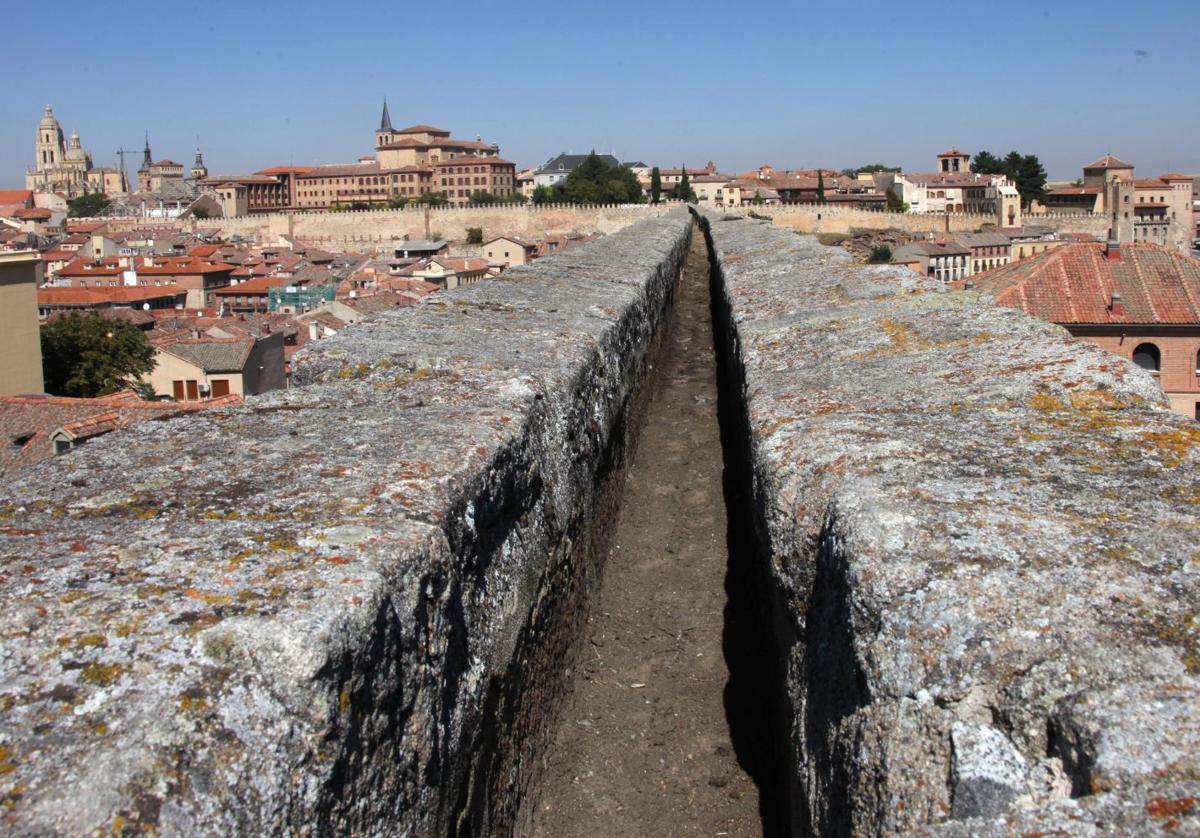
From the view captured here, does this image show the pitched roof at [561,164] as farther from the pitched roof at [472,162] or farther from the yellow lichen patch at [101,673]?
the yellow lichen patch at [101,673]

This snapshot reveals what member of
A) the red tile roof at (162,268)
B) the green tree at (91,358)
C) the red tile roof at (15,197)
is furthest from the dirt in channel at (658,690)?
the red tile roof at (15,197)

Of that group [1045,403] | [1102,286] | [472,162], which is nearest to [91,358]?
[1102,286]

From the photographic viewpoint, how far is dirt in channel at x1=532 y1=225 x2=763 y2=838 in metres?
2.06

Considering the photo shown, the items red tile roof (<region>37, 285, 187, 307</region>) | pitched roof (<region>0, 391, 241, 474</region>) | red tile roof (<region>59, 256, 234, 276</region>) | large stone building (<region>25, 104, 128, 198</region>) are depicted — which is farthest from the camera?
large stone building (<region>25, 104, 128, 198</region>)

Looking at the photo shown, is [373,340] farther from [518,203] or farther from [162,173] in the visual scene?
[162,173]

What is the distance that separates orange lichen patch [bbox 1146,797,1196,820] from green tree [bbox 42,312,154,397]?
30.4 meters

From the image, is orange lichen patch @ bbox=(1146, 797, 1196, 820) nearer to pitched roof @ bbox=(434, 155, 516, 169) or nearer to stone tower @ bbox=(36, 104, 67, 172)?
pitched roof @ bbox=(434, 155, 516, 169)

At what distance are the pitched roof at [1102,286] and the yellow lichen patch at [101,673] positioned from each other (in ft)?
53.9

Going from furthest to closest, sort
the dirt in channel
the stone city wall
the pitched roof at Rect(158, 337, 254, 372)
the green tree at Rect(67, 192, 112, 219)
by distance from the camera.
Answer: the green tree at Rect(67, 192, 112, 219) → the stone city wall → the pitched roof at Rect(158, 337, 254, 372) → the dirt in channel

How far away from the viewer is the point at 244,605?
4.13ft

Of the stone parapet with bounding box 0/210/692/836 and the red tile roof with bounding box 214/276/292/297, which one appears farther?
the red tile roof with bounding box 214/276/292/297

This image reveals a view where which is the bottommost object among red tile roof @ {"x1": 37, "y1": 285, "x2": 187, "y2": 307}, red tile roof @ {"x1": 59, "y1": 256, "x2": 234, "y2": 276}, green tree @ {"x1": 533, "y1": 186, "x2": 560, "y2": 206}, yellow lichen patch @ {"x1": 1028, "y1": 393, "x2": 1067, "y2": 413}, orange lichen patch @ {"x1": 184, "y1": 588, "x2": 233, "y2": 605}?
orange lichen patch @ {"x1": 184, "y1": 588, "x2": 233, "y2": 605}

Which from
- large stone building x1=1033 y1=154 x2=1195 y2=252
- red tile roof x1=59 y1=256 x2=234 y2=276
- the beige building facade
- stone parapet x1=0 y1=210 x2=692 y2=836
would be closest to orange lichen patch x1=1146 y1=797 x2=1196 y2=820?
stone parapet x1=0 y1=210 x2=692 y2=836

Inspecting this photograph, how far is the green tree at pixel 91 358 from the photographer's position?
29141 mm
